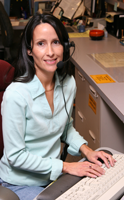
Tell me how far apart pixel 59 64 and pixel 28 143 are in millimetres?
333

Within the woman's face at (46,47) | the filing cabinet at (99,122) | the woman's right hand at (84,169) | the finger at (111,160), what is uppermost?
the woman's face at (46,47)

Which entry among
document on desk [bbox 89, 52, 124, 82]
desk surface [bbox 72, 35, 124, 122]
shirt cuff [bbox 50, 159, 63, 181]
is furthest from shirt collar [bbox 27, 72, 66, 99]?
document on desk [bbox 89, 52, 124, 82]

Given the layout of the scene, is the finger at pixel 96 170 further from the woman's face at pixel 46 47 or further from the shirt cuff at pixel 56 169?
the woman's face at pixel 46 47

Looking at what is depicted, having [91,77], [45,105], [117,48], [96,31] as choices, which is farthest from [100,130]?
[96,31]

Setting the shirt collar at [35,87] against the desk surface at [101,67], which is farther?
the desk surface at [101,67]

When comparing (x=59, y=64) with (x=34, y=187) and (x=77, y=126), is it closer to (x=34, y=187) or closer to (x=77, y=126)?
(x=34, y=187)

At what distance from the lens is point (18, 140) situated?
92cm

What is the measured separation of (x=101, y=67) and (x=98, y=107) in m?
0.38

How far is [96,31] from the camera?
8.32 ft

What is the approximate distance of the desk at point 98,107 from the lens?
1.36m

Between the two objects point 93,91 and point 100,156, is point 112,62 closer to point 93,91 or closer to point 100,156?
point 93,91

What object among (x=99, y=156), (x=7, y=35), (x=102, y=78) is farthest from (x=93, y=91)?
(x=7, y=35)

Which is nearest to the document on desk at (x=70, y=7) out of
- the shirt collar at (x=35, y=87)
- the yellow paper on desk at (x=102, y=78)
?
the yellow paper on desk at (x=102, y=78)

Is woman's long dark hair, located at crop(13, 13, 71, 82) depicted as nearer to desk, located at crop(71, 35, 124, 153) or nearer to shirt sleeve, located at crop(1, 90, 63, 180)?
shirt sleeve, located at crop(1, 90, 63, 180)
